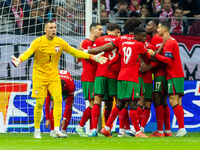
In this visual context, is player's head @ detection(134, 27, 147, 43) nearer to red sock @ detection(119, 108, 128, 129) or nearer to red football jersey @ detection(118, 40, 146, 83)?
red football jersey @ detection(118, 40, 146, 83)

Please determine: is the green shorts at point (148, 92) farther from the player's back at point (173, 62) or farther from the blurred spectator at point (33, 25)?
the blurred spectator at point (33, 25)

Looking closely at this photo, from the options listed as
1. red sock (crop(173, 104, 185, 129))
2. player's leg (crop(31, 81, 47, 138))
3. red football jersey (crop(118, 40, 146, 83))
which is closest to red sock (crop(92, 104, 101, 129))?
red football jersey (crop(118, 40, 146, 83))

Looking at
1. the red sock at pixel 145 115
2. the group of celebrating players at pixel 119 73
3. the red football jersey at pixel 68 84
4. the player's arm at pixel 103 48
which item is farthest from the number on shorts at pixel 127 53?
the red football jersey at pixel 68 84

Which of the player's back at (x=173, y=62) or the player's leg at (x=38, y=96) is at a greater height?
the player's back at (x=173, y=62)

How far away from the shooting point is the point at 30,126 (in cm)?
1005

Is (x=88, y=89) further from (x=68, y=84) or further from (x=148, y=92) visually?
(x=148, y=92)

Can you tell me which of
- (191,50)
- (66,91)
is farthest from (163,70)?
(191,50)

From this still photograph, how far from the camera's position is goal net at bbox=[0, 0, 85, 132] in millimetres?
10070

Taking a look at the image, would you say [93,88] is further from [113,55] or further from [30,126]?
[30,126]

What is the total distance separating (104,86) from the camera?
24.8ft

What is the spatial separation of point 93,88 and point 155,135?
1.64 meters

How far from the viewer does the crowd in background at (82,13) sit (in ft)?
33.8

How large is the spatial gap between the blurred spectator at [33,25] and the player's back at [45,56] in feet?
13.1

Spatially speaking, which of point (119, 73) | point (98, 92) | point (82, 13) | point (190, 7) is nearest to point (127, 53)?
point (119, 73)
